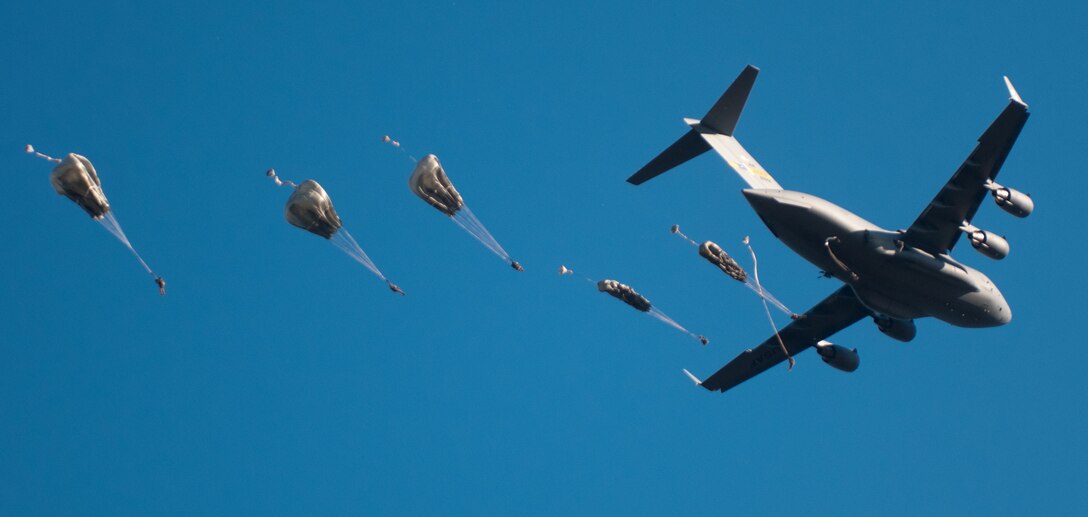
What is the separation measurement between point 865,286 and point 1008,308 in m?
4.00

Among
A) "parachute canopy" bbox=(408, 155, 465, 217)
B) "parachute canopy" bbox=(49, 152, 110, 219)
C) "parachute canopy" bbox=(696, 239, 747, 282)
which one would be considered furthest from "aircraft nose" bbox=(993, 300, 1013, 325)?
"parachute canopy" bbox=(49, 152, 110, 219)

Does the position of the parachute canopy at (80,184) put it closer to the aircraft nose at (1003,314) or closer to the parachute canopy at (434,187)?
the parachute canopy at (434,187)

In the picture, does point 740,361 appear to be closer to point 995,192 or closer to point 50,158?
point 995,192

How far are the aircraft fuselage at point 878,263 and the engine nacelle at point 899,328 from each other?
1.77m

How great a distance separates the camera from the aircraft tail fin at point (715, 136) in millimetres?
35688

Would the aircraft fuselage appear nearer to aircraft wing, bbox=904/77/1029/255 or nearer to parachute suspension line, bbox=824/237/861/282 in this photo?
parachute suspension line, bbox=824/237/861/282

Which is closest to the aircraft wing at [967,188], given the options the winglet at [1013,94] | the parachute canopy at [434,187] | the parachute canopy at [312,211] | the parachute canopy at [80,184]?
the winglet at [1013,94]

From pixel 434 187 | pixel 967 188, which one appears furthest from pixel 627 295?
pixel 967 188

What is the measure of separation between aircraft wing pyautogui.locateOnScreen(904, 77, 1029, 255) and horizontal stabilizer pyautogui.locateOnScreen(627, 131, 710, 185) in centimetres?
647

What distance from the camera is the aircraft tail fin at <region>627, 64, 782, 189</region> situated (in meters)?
35.7

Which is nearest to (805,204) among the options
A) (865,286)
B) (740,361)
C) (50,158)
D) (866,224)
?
(866,224)

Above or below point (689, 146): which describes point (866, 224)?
below

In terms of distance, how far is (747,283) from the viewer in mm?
34188

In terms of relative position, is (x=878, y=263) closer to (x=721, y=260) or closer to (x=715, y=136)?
(x=721, y=260)
